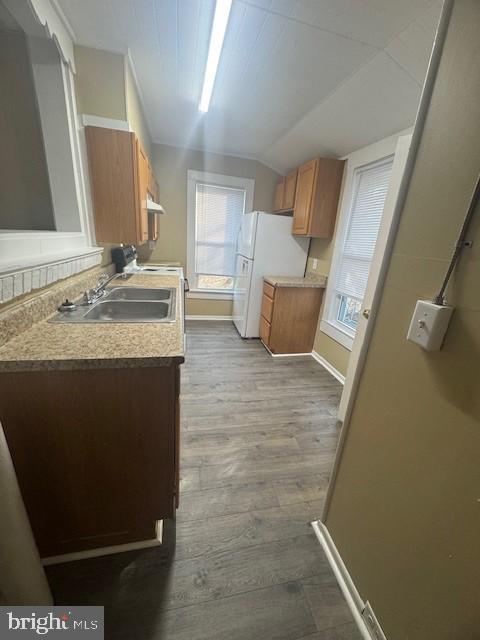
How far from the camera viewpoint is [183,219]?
3684mm

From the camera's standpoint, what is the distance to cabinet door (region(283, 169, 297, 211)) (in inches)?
125

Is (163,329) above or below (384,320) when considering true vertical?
below

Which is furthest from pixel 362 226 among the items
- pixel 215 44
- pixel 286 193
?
pixel 215 44

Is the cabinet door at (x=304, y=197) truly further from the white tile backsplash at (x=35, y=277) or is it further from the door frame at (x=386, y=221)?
the white tile backsplash at (x=35, y=277)

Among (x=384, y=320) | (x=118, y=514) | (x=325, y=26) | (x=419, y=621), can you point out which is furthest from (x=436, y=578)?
(x=325, y=26)

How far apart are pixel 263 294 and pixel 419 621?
291cm

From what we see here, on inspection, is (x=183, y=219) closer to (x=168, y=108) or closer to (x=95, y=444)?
(x=168, y=108)

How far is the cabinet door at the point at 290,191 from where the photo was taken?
3.18 metres

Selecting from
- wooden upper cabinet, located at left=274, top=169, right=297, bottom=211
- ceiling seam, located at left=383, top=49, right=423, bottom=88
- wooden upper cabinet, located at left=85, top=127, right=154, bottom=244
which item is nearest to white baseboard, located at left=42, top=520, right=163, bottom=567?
wooden upper cabinet, located at left=85, top=127, right=154, bottom=244

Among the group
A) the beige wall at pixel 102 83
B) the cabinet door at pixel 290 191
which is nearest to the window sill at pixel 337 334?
the cabinet door at pixel 290 191

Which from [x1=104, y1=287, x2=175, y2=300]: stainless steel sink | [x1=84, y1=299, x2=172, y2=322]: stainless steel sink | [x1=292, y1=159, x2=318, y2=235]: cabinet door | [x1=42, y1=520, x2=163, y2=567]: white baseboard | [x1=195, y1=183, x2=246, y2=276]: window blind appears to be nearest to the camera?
[x1=42, y1=520, x2=163, y2=567]: white baseboard

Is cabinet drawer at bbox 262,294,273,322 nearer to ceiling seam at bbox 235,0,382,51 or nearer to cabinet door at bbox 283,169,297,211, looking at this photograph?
cabinet door at bbox 283,169,297,211

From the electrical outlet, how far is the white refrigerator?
279cm

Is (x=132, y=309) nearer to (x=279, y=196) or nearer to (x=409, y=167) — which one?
(x=409, y=167)
